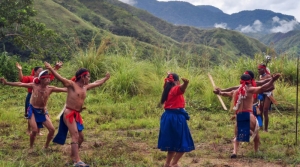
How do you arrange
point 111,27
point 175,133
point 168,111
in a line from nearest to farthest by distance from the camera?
1. point 175,133
2. point 168,111
3. point 111,27

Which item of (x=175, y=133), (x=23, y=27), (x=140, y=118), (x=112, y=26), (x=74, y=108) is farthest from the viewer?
(x=112, y=26)

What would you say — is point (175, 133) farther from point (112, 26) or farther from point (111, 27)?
point (112, 26)

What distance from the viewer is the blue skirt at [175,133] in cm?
476

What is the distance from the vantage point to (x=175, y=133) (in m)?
4.79

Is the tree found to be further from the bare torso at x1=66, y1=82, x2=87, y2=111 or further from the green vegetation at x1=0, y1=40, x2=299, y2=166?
the bare torso at x1=66, y1=82, x2=87, y2=111

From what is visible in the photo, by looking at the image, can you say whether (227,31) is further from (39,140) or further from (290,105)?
(39,140)

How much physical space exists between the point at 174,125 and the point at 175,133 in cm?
11

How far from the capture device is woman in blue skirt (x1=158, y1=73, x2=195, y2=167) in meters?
4.76

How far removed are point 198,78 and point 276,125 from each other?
381 centimetres

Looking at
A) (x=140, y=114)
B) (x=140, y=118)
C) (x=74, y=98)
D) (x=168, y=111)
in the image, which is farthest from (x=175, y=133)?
(x=140, y=114)

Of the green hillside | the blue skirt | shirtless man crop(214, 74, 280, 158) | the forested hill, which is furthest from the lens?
the green hillside

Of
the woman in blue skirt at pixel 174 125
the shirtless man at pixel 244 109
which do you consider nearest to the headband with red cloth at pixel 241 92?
the shirtless man at pixel 244 109

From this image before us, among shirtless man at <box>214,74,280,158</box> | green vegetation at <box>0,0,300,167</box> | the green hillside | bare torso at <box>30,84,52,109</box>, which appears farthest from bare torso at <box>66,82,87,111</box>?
the green hillside

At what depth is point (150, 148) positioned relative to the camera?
634cm
